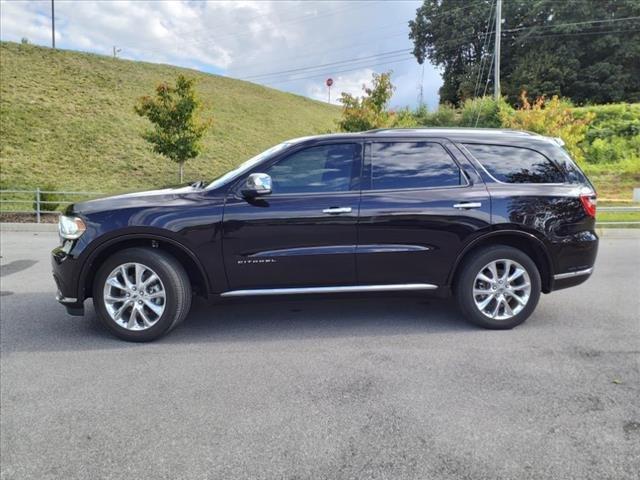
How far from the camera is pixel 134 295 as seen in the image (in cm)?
439

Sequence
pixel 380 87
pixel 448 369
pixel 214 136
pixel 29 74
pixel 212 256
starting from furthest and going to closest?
1. pixel 29 74
2. pixel 214 136
3. pixel 380 87
4. pixel 212 256
5. pixel 448 369

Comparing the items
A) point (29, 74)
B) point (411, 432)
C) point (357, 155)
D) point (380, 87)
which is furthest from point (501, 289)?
point (29, 74)

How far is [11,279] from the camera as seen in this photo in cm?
697

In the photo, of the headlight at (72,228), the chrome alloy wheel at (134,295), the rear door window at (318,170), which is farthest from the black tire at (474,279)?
the headlight at (72,228)

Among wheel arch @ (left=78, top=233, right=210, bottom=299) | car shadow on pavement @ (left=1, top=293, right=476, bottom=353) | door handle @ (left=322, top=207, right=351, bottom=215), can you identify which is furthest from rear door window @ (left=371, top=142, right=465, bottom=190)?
wheel arch @ (left=78, top=233, right=210, bottom=299)

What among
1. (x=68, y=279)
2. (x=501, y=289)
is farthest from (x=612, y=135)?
(x=68, y=279)

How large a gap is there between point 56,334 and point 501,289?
420 centimetres

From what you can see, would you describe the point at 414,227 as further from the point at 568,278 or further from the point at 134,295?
the point at 134,295

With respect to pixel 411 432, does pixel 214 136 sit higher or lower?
higher

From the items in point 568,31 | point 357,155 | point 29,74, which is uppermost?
point 568,31

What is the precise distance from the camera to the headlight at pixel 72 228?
4340 millimetres

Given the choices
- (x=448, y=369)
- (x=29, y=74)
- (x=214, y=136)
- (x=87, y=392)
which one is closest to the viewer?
(x=87, y=392)

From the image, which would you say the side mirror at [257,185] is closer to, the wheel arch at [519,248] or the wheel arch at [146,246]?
the wheel arch at [146,246]

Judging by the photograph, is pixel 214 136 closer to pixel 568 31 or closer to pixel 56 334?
pixel 56 334
